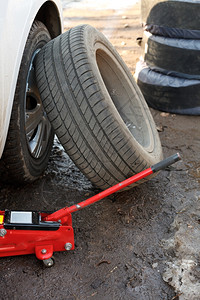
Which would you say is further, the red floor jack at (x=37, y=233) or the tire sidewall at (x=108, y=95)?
the tire sidewall at (x=108, y=95)

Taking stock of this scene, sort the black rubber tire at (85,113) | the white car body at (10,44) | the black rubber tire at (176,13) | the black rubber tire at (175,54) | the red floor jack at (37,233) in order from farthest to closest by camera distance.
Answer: the black rubber tire at (175,54), the black rubber tire at (176,13), the black rubber tire at (85,113), the red floor jack at (37,233), the white car body at (10,44)

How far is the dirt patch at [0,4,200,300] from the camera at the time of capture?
171 centimetres

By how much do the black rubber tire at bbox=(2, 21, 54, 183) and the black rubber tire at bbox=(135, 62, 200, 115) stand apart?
4.65ft

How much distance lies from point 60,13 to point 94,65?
0.80 m

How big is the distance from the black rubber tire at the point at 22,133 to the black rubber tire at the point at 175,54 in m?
1.35

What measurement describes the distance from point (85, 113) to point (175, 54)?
1.66 meters

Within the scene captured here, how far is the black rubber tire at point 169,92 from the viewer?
10.9ft

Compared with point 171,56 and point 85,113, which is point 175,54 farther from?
point 85,113

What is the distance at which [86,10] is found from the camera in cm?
696

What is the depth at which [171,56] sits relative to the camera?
3.25 m

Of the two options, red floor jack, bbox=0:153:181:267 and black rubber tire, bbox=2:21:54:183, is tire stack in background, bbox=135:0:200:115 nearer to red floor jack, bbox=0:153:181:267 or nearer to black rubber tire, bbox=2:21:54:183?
black rubber tire, bbox=2:21:54:183

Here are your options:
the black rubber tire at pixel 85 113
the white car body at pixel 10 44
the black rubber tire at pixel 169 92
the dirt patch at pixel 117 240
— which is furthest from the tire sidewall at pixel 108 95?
the black rubber tire at pixel 169 92

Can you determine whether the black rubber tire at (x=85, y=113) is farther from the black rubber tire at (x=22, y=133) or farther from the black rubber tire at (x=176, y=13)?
the black rubber tire at (x=176, y=13)

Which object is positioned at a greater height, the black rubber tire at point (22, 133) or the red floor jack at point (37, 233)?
the black rubber tire at point (22, 133)
